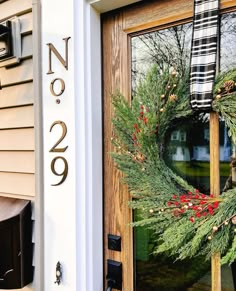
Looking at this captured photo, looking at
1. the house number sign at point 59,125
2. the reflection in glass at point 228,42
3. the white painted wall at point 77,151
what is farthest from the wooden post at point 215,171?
the house number sign at point 59,125

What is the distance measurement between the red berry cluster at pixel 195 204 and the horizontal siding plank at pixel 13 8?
1.12 metres

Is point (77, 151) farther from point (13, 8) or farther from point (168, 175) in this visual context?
point (13, 8)

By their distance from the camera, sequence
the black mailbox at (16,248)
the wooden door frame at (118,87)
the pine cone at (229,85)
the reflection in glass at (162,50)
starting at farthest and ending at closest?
the black mailbox at (16,248)
the wooden door frame at (118,87)
the reflection in glass at (162,50)
the pine cone at (229,85)

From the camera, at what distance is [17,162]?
1.48m

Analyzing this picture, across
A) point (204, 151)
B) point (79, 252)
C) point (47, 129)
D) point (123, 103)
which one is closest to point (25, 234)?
point (79, 252)

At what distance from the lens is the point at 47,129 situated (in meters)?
1.30

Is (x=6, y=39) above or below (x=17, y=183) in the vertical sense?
above

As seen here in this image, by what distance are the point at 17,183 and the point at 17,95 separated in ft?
1.48

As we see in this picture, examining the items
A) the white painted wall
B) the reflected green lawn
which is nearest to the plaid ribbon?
the reflected green lawn

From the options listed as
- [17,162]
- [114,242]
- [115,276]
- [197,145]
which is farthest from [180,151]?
[17,162]

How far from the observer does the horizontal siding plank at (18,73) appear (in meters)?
1.40

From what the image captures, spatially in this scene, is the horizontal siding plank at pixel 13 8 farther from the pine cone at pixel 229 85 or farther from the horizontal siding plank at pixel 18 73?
the pine cone at pixel 229 85

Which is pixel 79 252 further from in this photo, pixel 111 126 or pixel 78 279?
pixel 111 126

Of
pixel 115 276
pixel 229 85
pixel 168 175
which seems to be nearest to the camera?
pixel 229 85
